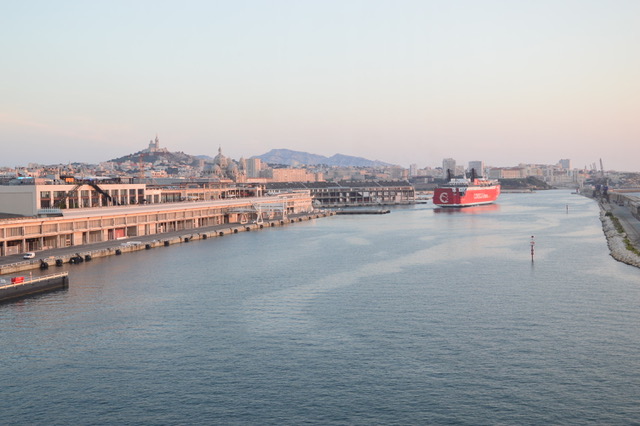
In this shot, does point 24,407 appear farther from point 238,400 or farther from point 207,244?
point 207,244

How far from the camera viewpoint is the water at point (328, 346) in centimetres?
1596

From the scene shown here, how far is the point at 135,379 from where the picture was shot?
18.0 m

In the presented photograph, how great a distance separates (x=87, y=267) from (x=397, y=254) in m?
20.1

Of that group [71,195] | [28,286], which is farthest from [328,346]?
[71,195]

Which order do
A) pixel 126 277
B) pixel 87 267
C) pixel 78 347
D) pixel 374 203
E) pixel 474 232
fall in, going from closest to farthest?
pixel 78 347
pixel 126 277
pixel 87 267
pixel 474 232
pixel 374 203

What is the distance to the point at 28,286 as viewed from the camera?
29.6 m

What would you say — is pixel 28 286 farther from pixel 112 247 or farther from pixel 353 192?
pixel 353 192

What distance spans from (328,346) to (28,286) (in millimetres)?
16096

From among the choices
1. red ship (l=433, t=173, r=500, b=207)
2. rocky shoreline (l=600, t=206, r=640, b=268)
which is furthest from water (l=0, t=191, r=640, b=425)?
red ship (l=433, t=173, r=500, b=207)

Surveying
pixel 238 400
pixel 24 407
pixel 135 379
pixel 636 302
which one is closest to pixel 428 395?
pixel 238 400

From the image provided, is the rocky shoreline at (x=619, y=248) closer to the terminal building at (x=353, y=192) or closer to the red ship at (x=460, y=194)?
the red ship at (x=460, y=194)

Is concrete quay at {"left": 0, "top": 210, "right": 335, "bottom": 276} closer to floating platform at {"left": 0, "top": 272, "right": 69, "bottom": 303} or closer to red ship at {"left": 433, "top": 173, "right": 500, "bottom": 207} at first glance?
floating platform at {"left": 0, "top": 272, "right": 69, "bottom": 303}

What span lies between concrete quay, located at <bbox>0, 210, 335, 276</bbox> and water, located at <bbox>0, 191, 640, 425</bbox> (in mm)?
2800

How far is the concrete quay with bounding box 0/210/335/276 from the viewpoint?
36250 mm
